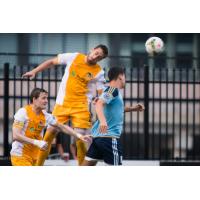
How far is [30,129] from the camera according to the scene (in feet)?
33.3

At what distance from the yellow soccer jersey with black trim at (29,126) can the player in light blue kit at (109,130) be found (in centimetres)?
88

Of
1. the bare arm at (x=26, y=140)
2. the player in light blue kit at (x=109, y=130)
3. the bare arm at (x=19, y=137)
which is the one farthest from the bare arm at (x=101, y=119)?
the bare arm at (x=19, y=137)

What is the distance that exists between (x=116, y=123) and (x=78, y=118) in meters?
1.25

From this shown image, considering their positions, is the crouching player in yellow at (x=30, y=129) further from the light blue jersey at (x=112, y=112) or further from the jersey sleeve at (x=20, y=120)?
the light blue jersey at (x=112, y=112)

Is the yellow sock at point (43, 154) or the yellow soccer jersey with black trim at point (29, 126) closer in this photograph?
the yellow soccer jersey with black trim at point (29, 126)

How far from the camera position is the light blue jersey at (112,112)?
9305 mm

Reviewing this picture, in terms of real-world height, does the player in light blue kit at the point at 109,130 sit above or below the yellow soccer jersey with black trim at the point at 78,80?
below

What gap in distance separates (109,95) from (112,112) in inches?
10.4

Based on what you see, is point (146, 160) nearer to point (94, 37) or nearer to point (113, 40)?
point (94, 37)

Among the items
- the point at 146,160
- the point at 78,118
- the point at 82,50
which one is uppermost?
the point at 82,50

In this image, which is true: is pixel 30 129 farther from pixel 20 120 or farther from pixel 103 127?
pixel 103 127

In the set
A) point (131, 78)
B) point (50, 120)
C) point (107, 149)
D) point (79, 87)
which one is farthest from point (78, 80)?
point (131, 78)

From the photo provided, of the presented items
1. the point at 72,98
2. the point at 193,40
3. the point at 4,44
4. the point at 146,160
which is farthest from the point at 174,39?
the point at 72,98

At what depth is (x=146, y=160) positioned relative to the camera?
1439cm
